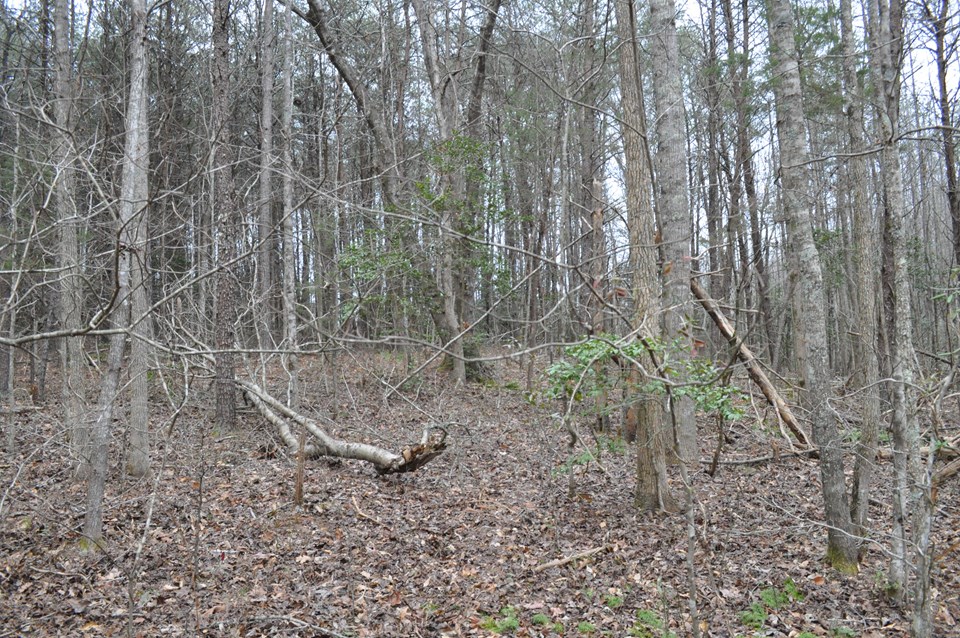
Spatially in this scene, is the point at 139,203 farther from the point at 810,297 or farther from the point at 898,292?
the point at 898,292

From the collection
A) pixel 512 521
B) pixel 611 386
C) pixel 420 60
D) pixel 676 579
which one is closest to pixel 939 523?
pixel 676 579

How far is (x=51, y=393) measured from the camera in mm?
11258

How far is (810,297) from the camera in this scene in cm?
512

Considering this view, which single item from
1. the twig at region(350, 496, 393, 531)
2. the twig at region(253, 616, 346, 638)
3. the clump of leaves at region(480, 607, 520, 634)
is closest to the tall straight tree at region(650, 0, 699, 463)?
the clump of leaves at region(480, 607, 520, 634)

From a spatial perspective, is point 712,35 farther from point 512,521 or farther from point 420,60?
point 512,521

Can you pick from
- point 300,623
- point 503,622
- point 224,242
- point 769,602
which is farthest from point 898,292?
point 224,242

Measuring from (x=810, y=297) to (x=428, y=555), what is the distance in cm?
403

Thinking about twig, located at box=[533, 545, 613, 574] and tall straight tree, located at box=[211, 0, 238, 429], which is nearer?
twig, located at box=[533, 545, 613, 574]

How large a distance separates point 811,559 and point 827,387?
5.25 feet

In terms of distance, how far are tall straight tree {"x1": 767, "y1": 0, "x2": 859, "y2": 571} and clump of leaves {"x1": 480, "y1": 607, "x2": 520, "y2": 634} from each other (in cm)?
257

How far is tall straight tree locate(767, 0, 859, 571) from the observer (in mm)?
5039

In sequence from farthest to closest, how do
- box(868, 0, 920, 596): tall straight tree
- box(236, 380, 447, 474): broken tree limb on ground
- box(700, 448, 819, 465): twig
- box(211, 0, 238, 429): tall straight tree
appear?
box(211, 0, 238, 429): tall straight tree
box(700, 448, 819, 465): twig
box(236, 380, 447, 474): broken tree limb on ground
box(868, 0, 920, 596): tall straight tree

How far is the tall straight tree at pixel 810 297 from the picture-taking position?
504 cm

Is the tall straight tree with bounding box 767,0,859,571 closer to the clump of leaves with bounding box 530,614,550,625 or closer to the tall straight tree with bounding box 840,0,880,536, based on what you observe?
the tall straight tree with bounding box 840,0,880,536
